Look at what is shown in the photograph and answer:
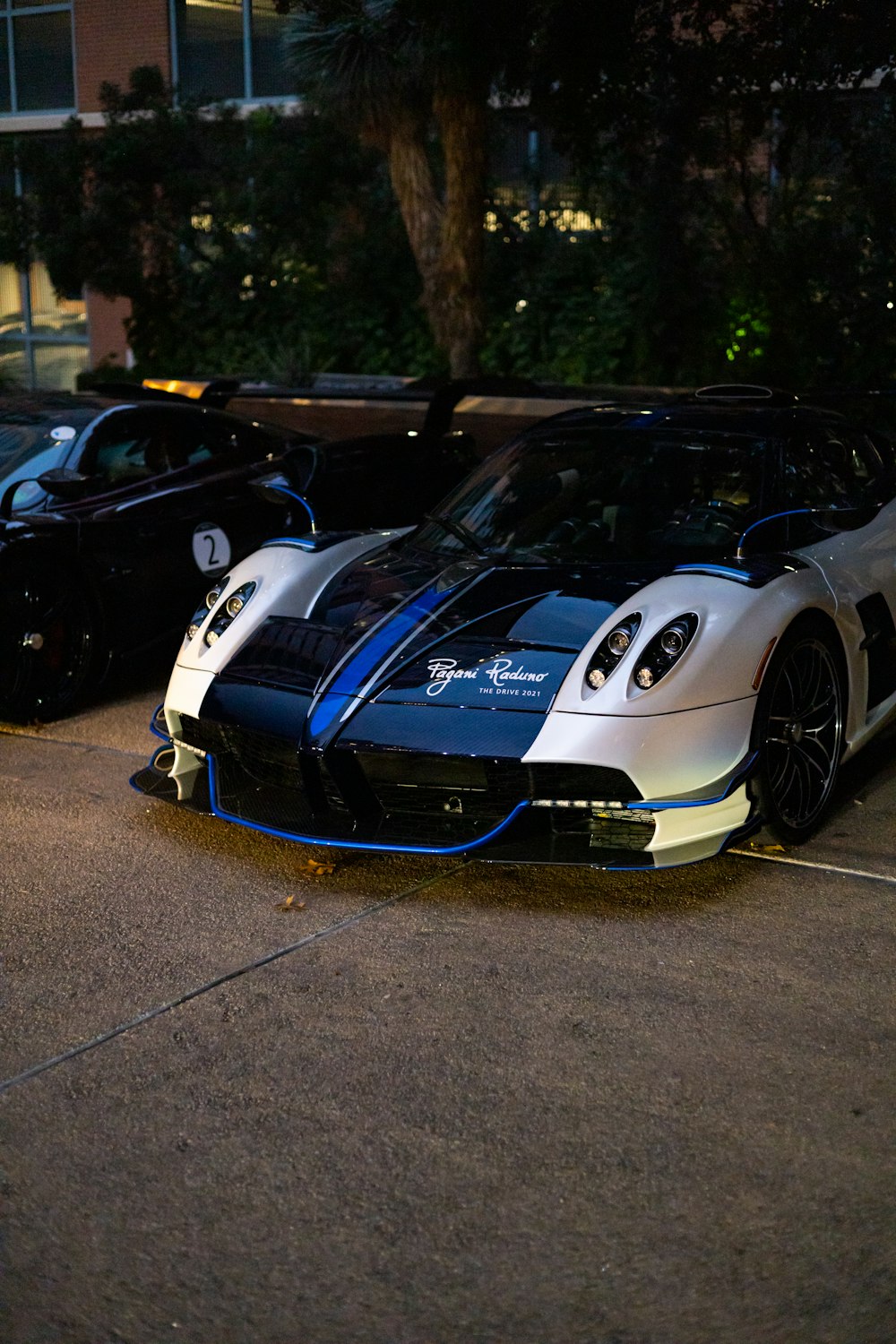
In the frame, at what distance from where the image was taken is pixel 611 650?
4395 millimetres

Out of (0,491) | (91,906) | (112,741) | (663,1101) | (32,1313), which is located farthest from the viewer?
(0,491)

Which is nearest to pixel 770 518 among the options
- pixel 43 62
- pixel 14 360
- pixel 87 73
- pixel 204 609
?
pixel 204 609

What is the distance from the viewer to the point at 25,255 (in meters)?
18.0

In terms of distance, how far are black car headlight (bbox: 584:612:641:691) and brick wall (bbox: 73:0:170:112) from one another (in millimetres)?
18742

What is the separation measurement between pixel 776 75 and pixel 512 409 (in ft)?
9.99

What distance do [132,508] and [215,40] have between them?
1686cm

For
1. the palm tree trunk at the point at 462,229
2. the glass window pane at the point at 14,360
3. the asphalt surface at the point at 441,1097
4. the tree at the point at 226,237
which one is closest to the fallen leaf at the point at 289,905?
the asphalt surface at the point at 441,1097

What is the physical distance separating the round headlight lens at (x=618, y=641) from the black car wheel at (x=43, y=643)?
3058 millimetres

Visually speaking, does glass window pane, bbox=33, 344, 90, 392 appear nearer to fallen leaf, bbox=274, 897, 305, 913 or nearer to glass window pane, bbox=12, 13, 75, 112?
glass window pane, bbox=12, 13, 75, 112

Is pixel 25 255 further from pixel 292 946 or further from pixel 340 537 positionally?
pixel 292 946

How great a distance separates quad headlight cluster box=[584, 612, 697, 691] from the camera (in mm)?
4297

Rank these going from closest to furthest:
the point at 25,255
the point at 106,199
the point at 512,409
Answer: the point at 512,409
the point at 106,199
the point at 25,255

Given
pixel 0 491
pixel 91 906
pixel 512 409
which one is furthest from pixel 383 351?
pixel 91 906

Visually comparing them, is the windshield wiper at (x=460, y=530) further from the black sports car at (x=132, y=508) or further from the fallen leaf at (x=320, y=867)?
the fallen leaf at (x=320, y=867)
